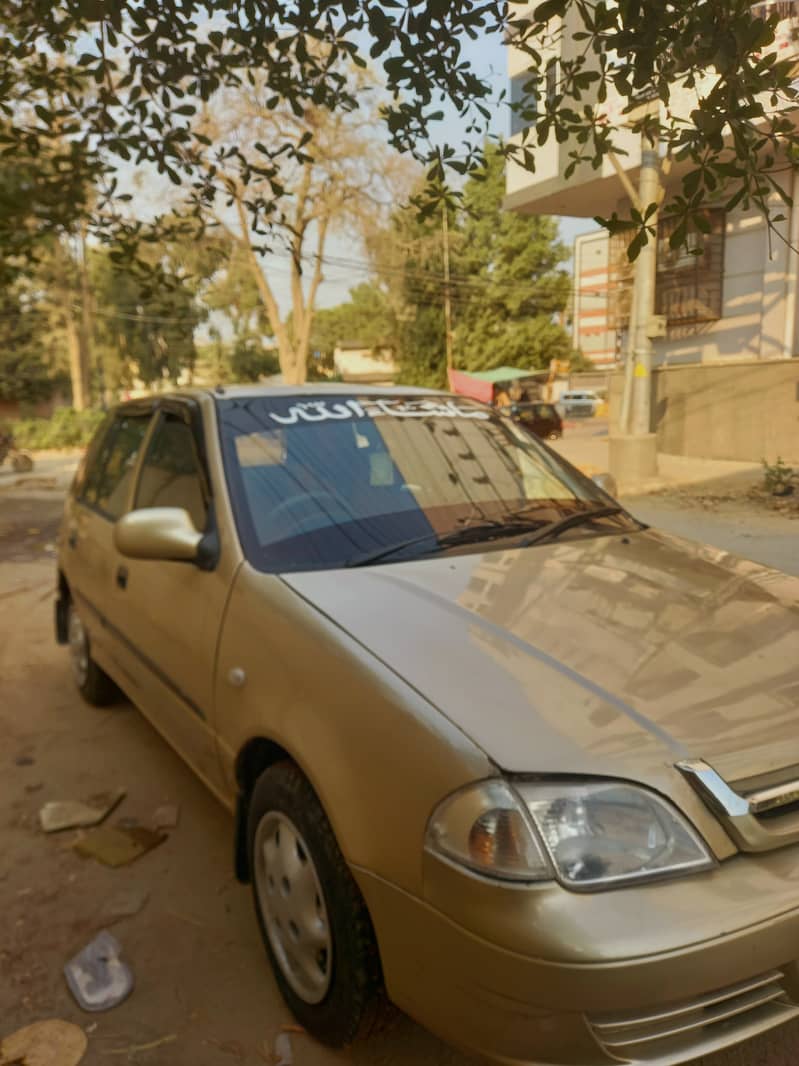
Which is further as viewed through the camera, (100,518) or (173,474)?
(100,518)

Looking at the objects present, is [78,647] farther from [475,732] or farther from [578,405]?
[578,405]

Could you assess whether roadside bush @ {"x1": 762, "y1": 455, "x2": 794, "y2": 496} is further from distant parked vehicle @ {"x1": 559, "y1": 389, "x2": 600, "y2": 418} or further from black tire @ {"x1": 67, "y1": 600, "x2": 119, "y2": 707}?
distant parked vehicle @ {"x1": 559, "y1": 389, "x2": 600, "y2": 418}

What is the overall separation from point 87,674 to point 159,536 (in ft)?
6.88

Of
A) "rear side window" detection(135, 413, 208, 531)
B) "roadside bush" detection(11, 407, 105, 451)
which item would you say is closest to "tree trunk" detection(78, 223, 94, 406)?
"roadside bush" detection(11, 407, 105, 451)

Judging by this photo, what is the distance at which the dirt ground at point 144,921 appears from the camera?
2137 mm

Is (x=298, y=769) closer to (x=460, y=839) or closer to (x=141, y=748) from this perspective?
(x=460, y=839)

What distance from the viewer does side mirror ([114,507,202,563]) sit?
2.68 metres

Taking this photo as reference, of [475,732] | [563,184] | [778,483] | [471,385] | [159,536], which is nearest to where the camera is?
[475,732]

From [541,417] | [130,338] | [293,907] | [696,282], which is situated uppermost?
[130,338]

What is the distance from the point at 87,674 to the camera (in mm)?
4449

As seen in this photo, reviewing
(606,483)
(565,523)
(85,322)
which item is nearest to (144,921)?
(565,523)

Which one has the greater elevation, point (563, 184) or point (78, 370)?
point (563, 184)

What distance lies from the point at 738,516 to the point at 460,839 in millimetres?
9063

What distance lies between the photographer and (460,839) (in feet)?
5.36
